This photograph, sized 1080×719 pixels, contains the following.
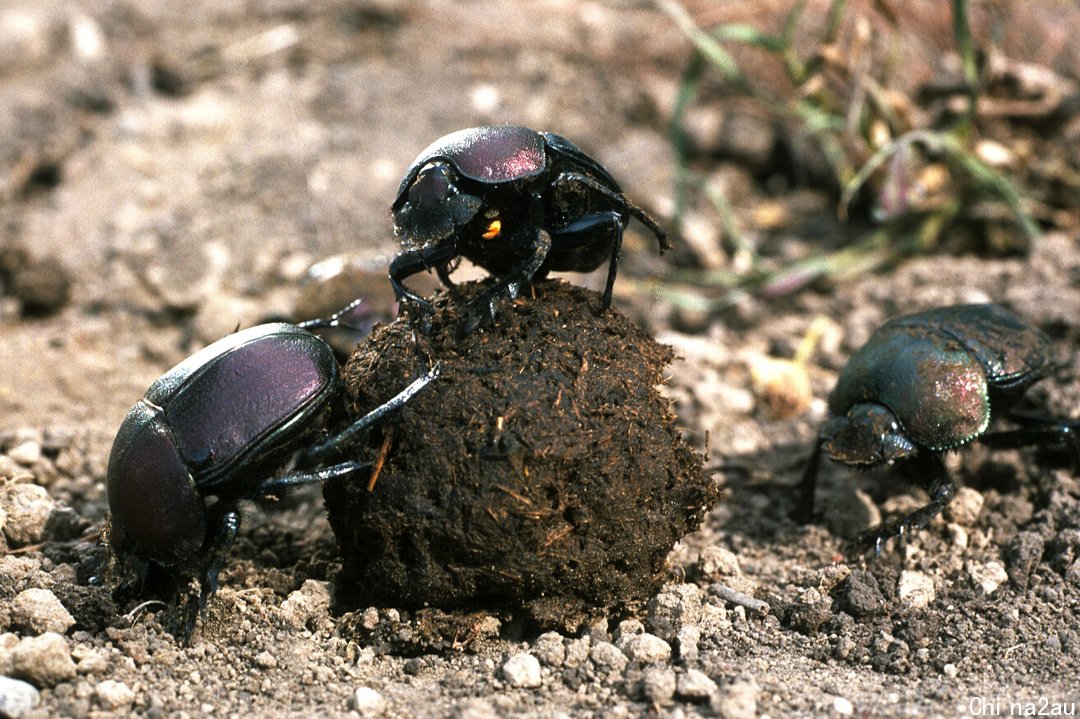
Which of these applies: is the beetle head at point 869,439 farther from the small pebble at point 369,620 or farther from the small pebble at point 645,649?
the small pebble at point 369,620

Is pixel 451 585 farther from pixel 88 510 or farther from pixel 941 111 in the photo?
pixel 941 111

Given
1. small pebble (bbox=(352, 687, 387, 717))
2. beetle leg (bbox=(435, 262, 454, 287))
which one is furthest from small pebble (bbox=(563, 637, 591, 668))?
beetle leg (bbox=(435, 262, 454, 287))

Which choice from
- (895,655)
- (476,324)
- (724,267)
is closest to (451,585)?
(476,324)

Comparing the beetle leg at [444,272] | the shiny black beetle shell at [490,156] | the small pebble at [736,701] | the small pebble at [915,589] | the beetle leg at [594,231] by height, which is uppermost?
the shiny black beetle shell at [490,156]

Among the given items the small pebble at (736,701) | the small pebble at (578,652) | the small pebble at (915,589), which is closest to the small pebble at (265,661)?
the small pebble at (578,652)

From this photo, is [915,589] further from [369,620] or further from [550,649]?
[369,620]

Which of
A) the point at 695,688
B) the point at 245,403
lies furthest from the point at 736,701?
the point at 245,403
